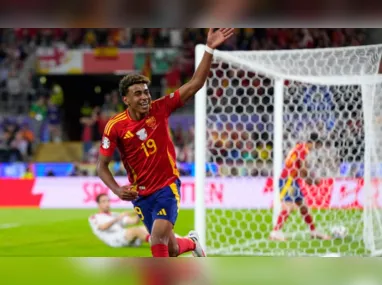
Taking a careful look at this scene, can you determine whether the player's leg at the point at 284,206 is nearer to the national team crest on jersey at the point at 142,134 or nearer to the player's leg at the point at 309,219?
the player's leg at the point at 309,219

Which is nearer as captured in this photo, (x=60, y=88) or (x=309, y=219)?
(x=309, y=219)

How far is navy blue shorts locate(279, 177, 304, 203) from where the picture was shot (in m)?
7.69

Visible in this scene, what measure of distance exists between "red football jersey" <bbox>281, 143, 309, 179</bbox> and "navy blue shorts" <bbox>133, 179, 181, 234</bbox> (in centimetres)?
302

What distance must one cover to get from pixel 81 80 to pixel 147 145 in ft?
50.7

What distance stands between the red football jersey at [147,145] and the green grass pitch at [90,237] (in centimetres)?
141

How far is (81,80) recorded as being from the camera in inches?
773

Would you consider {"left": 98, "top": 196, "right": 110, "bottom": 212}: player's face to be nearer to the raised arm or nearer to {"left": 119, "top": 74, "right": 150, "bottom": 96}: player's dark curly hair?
{"left": 119, "top": 74, "right": 150, "bottom": 96}: player's dark curly hair

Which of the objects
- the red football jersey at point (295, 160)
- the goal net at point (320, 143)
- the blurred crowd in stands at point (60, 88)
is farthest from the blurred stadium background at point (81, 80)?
the red football jersey at point (295, 160)

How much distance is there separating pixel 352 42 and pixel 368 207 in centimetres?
867

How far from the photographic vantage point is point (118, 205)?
492 inches

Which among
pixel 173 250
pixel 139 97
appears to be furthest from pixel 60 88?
pixel 139 97

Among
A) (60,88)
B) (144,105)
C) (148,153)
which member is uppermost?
(60,88)

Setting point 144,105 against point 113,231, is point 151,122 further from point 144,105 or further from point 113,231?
point 113,231
